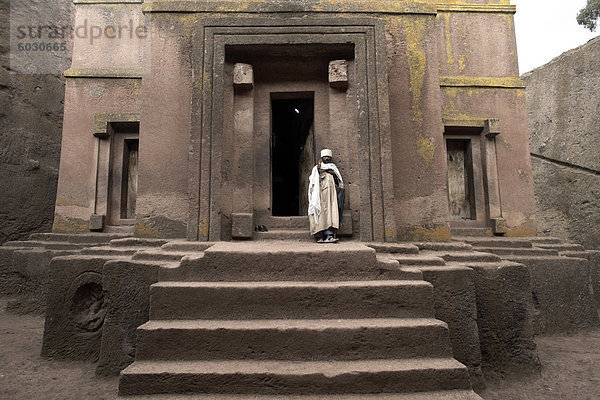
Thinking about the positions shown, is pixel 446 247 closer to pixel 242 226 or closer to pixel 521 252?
pixel 521 252

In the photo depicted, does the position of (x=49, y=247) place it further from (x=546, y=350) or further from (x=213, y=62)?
(x=546, y=350)

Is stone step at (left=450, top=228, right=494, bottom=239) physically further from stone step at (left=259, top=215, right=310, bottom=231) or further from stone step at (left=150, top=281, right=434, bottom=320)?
stone step at (left=150, top=281, right=434, bottom=320)

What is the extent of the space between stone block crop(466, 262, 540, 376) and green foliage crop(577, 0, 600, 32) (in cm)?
1305

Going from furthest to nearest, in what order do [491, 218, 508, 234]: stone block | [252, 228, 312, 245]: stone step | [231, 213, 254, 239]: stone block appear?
1. [491, 218, 508, 234]: stone block
2. [252, 228, 312, 245]: stone step
3. [231, 213, 254, 239]: stone block

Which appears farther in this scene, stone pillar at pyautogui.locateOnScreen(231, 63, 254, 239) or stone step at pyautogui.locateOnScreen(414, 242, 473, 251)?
stone pillar at pyautogui.locateOnScreen(231, 63, 254, 239)

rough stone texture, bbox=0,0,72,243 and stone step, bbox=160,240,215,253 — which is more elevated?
rough stone texture, bbox=0,0,72,243

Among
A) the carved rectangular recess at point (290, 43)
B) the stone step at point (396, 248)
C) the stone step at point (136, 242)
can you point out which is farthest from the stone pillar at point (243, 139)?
the stone step at point (396, 248)

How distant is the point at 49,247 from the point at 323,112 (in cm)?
586

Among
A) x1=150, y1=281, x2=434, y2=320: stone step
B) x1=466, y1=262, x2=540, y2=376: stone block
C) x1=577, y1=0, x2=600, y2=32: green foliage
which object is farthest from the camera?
x1=577, y1=0, x2=600, y2=32: green foliage

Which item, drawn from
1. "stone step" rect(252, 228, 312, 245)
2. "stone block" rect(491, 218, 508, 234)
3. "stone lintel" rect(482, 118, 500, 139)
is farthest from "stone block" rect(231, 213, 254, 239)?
"stone lintel" rect(482, 118, 500, 139)

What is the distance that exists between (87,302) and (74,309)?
0.16 meters

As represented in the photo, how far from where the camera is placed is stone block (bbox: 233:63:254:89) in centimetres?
566

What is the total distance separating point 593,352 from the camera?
15.4ft

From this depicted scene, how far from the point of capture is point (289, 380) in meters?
2.71
